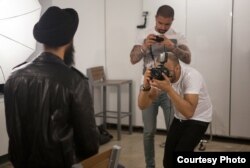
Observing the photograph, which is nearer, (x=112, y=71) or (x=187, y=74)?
(x=187, y=74)

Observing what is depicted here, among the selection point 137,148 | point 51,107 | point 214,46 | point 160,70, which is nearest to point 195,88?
point 160,70

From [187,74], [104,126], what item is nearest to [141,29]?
[104,126]

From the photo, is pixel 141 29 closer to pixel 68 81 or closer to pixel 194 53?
pixel 194 53

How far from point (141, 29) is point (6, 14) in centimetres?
167

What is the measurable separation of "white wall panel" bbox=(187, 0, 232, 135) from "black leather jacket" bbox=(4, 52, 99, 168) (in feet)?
9.09

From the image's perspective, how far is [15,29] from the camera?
331 cm

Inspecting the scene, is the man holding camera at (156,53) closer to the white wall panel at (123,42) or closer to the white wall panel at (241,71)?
the white wall panel at (241,71)

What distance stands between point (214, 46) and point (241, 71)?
0.40 m

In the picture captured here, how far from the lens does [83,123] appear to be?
1.38 meters

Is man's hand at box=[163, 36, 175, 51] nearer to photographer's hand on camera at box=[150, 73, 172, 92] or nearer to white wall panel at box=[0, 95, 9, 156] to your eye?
photographer's hand on camera at box=[150, 73, 172, 92]

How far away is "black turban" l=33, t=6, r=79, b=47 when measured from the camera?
138 cm

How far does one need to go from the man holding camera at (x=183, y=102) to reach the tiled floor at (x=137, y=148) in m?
0.96

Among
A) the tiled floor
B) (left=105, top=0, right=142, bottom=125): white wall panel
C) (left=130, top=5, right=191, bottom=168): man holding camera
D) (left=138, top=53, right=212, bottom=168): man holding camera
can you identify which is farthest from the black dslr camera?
(left=105, top=0, right=142, bottom=125): white wall panel

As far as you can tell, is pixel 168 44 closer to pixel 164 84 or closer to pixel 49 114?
pixel 164 84
